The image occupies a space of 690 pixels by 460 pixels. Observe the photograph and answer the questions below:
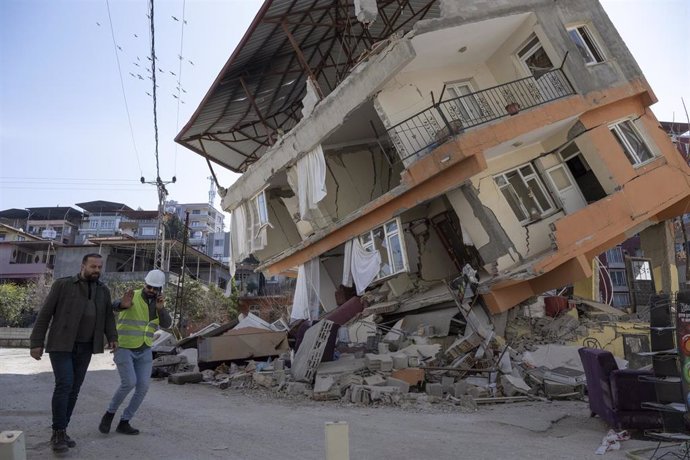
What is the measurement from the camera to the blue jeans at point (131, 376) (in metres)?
5.16

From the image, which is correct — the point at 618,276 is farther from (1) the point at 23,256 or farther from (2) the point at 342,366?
(1) the point at 23,256

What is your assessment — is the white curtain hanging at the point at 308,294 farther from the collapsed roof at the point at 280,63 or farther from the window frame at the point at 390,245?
the collapsed roof at the point at 280,63

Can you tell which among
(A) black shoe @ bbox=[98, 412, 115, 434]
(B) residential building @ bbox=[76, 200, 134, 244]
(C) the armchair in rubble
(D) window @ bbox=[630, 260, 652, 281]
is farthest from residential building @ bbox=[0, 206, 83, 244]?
(C) the armchair in rubble

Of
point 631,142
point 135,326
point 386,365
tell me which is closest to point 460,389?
point 386,365

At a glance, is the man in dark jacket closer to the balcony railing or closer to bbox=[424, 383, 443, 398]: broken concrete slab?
bbox=[424, 383, 443, 398]: broken concrete slab

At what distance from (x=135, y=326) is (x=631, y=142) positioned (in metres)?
14.4

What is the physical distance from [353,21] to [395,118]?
16.3 ft

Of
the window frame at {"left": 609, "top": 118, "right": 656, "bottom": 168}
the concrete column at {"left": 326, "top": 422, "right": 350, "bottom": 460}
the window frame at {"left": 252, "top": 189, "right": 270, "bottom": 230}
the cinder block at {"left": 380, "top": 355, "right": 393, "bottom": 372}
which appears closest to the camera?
the concrete column at {"left": 326, "top": 422, "right": 350, "bottom": 460}

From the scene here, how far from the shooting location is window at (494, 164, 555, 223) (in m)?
14.0

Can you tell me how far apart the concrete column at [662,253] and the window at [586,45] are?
19.1 feet

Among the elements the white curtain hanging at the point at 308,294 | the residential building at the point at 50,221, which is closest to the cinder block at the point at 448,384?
the white curtain hanging at the point at 308,294

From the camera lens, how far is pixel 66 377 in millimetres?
4625

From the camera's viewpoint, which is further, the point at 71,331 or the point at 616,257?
the point at 616,257

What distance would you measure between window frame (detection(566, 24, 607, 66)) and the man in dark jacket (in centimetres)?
1402
